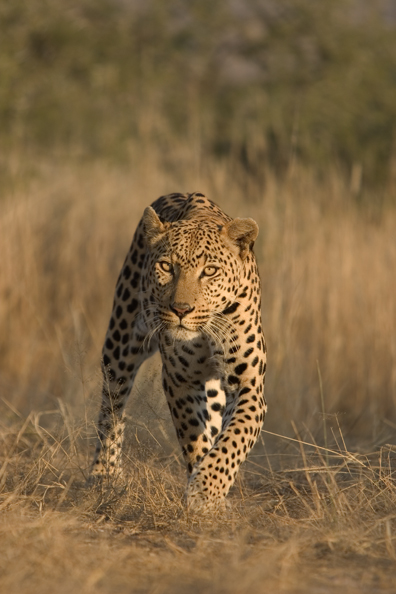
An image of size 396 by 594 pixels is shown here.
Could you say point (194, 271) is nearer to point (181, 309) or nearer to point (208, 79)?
point (181, 309)

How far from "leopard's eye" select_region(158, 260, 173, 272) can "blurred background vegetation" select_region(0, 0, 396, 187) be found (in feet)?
21.8

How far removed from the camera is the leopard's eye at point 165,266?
15.0 feet

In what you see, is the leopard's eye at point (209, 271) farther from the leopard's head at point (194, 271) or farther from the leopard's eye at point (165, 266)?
the leopard's eye at point (165, 266)

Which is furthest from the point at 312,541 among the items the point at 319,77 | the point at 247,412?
the point at 319,77

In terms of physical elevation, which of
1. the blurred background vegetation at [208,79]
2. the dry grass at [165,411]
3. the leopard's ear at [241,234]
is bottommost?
the dry grass at [165,411]

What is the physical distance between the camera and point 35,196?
9125 mm

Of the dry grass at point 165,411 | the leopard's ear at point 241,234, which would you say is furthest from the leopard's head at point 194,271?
the dry grass at point 165,411

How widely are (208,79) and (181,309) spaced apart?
16117 millimetres

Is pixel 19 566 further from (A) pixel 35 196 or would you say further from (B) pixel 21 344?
(A) pixel 35 196

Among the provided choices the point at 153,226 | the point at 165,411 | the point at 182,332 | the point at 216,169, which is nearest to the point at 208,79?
the point at 216,169

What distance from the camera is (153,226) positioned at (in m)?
4.80

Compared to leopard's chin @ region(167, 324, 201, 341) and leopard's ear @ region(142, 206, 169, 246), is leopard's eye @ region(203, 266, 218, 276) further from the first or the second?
leopard's ear @ region(142, 206, 169, 246)

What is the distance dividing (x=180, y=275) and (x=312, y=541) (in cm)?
137

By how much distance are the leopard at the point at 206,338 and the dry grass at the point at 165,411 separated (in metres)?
0.15
